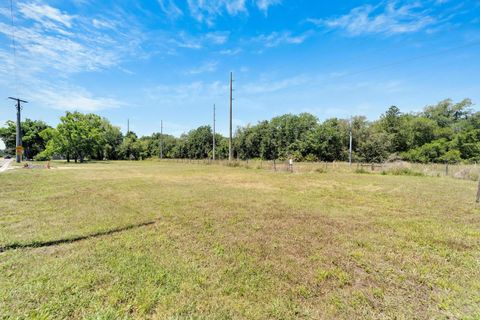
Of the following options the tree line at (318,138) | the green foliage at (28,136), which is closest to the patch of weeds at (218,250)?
the tree line at (318,138)

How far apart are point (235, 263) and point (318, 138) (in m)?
42.2

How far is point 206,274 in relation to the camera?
9.75 feet

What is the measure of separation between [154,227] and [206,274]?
238cm

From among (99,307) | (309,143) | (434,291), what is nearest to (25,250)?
(99,307)

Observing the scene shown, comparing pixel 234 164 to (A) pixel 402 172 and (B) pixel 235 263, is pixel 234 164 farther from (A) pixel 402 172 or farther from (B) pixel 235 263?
(B) pixel 235 263

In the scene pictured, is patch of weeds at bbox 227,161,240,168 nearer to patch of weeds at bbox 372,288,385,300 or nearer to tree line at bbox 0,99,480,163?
tree line at bbox 0,99,480,163

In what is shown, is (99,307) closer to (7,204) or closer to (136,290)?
(136,290)

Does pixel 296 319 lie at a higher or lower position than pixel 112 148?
lower

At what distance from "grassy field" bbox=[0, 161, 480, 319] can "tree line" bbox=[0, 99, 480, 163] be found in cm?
3692

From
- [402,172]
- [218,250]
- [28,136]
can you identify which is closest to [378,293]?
[218,250]

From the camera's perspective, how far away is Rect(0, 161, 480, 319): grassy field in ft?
7.70

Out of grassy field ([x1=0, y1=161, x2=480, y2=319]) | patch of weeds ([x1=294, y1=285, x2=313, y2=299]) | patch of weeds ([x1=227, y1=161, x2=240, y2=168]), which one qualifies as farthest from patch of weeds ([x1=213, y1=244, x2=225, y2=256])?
patch of weeds ([x1=227, y1=161, x2=240, y2=168])

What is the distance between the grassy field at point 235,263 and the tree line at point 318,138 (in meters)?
36.9

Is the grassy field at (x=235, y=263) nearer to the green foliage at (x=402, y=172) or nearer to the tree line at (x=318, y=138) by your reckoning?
the green foliage at (x=402, y=172)
